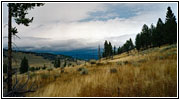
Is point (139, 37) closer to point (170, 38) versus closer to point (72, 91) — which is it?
point (170, 38)

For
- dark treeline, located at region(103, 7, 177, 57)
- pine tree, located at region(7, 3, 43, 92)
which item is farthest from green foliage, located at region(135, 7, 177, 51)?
pine tree, located at region(7, 3, 43, 92)

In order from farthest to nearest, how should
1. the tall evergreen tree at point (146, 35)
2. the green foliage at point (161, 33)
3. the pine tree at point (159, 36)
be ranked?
the tall evergreen tree at point (146, 35)
the pine tree at point (159, 36)
the green foliage at point (161, 33)

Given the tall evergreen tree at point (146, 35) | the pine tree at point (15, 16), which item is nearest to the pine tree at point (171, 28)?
the tall evergreen tree at point (146, 35)

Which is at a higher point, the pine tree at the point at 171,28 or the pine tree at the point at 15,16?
the pine tree at the point at 171,28

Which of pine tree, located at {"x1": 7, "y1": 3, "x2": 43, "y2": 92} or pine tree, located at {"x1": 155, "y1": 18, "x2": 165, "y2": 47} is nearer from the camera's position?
pine tree, located at {"x1": 7, "y1": 3, "x2": 43, "y2": 92}

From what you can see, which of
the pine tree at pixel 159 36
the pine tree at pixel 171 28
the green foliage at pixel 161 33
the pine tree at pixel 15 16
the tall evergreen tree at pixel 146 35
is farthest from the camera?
the tall evergreen tree at pixel 146 35

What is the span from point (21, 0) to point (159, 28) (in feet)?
155

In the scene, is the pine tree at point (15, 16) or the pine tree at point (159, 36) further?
the pine tree at point (159, 36)

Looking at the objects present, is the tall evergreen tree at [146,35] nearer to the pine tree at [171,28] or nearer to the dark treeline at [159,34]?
the dark treeline at [159,34]

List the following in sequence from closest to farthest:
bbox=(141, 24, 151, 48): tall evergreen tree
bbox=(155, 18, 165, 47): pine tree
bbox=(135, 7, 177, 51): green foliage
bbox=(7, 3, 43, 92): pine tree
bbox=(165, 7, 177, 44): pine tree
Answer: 1. bbox=(7, 3, 43, 92): pine tree
2. bbox=(165, 7, 177, 44): pine tree
3. bbox=(135, 7, 177, 51): green foliage
4. bbox=(155, 18, 165, 47): pine tree
5. bbox=(141, 24, 151, 48): tall evergreen tree

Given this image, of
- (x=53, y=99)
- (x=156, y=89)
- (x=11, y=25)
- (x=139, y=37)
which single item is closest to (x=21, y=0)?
(x=11, y=25)

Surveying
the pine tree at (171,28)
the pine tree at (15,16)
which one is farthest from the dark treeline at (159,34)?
the pine tree at (15,16)

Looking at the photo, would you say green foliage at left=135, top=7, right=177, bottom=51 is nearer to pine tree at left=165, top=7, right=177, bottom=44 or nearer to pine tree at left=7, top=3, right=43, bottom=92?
pine tree at left=165, top=7, right=177, bottom=44

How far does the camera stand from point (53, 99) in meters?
3.74
